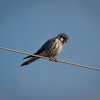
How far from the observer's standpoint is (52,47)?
8031 mm

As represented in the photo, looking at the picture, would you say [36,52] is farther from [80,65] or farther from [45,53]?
[80,65]

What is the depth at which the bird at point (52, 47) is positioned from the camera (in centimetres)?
803

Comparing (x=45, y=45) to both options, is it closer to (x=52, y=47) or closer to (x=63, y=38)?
(x=52, y=47)

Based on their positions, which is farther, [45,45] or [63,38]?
[63,38]

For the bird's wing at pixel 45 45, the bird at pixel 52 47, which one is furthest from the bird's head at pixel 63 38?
the bird's wing at pixel 45 45

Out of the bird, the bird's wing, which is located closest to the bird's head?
the bird

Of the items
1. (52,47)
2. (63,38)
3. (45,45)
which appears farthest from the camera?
(63,38)

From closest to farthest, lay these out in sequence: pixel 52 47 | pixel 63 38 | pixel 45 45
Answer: pixel 52 47 < pixel 45 45 < pixel 63 38

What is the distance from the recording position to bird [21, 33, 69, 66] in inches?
316

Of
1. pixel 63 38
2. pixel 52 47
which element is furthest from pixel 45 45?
pixel 63 38

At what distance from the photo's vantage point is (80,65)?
5.99m

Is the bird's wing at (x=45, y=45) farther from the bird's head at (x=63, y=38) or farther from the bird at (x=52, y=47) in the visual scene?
the bird's head at (x=63, y=38)

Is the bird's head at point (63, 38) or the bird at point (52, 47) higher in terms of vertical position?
the bird's head at point (63, 38)

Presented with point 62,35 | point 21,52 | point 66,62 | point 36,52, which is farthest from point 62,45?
point 21,52
